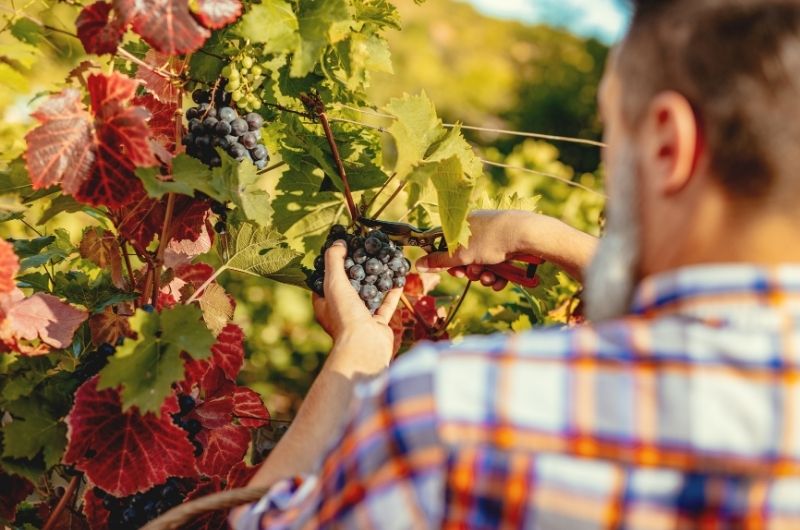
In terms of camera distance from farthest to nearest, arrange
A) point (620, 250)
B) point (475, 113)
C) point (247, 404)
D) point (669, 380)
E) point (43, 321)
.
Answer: point (475, 113)
point (247, 404)
point (43, 321)
point (620, 250)
point (669, 380)

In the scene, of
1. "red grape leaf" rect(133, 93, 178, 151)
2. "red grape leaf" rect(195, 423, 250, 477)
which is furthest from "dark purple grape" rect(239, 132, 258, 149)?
"red grape leaf" rect(195, 423, 250, 477)

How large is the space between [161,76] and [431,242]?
0.55 m

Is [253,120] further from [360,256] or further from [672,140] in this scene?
[672,140]

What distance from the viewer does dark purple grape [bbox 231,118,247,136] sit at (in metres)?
1.38

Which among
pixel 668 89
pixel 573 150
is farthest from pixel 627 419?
pixel 573 150

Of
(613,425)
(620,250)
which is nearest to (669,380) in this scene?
(613,425)

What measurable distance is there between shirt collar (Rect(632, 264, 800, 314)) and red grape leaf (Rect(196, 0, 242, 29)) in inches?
27.8

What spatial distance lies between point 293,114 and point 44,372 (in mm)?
610

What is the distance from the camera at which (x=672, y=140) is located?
88cm

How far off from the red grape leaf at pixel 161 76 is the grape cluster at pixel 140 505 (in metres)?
0.63

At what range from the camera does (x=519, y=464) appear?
0.83m

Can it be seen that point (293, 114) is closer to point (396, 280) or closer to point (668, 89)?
point (396, 280)

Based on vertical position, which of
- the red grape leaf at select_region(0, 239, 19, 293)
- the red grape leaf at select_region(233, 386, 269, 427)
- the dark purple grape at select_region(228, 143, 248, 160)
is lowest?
the red grape leaf at select_region(233, 386, 269, 427)

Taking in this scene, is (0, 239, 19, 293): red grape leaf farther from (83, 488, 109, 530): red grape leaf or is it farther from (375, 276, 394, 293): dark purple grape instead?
(375, 276, 394, 293): dark purple grape
